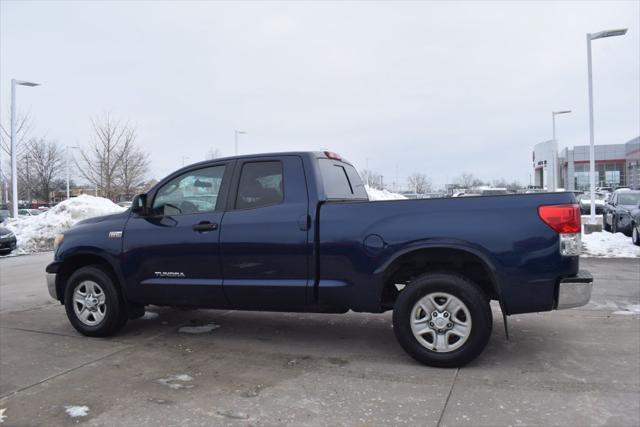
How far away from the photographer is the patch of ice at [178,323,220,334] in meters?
6.04

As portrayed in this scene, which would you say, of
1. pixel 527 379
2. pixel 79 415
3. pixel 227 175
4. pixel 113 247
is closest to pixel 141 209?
pixel 113 247

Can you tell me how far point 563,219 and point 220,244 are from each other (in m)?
3.14

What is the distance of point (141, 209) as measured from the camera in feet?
18.7

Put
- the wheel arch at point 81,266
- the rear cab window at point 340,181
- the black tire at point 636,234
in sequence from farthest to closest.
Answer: the black tire at point 636,234
the wheel arch at point 81,266
the rear cab window at point 340,181

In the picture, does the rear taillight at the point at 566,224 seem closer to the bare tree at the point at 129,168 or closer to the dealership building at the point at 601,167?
the bare tree at the point at 129,168

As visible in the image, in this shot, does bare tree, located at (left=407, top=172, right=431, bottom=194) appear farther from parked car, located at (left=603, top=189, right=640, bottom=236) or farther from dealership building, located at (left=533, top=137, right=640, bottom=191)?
parked car, located at (left=603, top=189, right=640, bottom=236)

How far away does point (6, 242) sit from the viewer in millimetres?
15828

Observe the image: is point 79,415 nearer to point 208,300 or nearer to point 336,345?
point 208,300

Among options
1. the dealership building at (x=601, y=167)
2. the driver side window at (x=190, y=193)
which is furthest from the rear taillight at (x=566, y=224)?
the dealership building at (x=601, y=167)

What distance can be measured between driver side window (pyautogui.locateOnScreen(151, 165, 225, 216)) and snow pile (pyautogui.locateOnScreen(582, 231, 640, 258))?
10.6m

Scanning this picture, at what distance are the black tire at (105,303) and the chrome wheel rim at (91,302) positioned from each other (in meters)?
0.02

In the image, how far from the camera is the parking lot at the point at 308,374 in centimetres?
367

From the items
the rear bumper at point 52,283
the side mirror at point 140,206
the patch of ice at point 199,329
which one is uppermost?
the side mirror at point 140,206

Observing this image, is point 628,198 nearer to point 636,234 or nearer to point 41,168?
point 636,234
